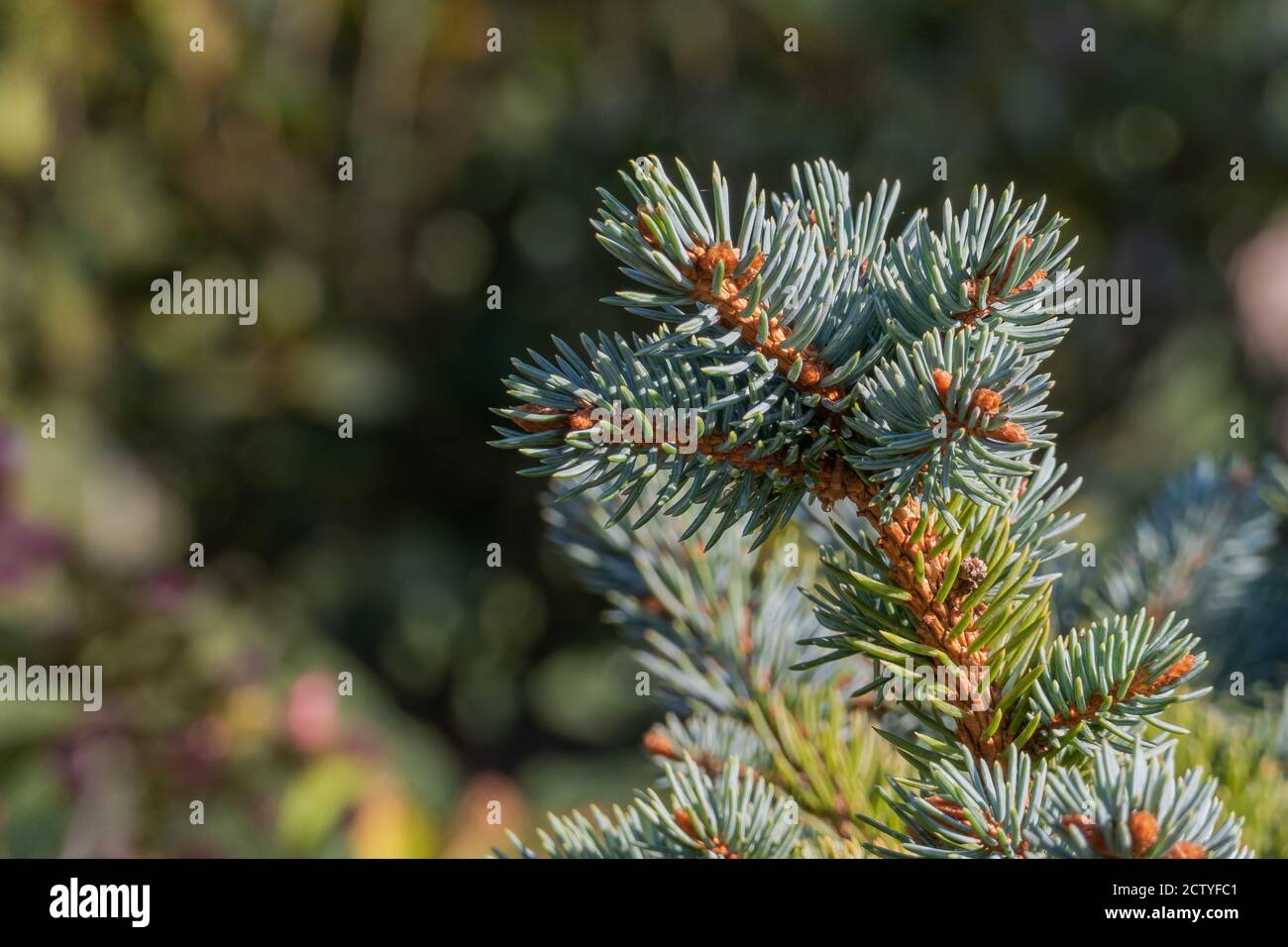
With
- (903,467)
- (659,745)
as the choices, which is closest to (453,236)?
(659,745)

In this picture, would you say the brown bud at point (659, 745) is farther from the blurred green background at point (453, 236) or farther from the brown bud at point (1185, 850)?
the blurred green background at point (453, 236)

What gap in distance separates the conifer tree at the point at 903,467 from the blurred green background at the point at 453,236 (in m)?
1.43

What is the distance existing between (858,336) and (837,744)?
0.18 meters

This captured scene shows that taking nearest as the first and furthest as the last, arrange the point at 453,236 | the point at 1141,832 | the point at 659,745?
the point at 1141,832 → the point at 659,745 → the point at 453,236

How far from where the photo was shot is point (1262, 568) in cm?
52

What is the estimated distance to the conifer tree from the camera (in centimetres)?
27

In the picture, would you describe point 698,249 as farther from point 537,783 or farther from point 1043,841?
point 537,783

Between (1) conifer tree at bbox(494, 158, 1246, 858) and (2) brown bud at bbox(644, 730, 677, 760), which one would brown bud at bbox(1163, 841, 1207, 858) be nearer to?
(1) conifer tree at bbox(494, 158, 1246, 858)

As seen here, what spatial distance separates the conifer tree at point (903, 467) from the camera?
27 centimetres

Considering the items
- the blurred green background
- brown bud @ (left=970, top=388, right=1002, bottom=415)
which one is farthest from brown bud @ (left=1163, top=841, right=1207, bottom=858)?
the blurred green background

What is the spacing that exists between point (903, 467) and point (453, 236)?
1.88 m

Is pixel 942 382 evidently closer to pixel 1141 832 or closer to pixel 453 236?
pixel 1141 832

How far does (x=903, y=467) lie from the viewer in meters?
0.28
